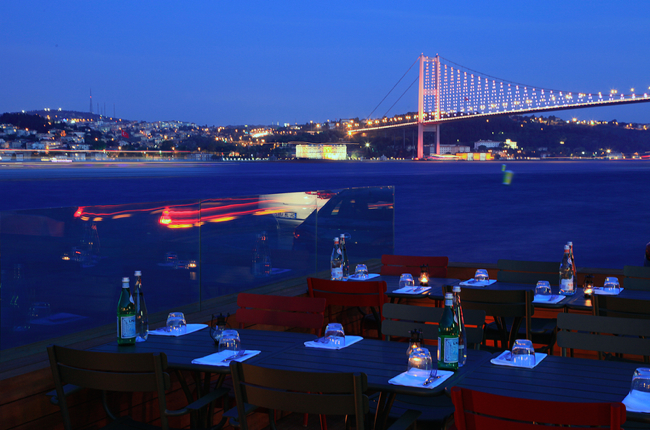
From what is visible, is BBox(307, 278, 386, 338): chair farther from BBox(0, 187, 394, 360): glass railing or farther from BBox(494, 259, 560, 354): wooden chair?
BBox(494, 259, 560, 354): wooden chair

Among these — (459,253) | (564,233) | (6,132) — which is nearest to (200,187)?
(6,132)

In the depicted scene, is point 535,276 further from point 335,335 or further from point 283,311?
point 335,335

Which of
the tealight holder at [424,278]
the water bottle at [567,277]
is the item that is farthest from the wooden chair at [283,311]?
the water bottle at [567,277]

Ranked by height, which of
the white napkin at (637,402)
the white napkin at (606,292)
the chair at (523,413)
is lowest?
the white napkin at (606,292)

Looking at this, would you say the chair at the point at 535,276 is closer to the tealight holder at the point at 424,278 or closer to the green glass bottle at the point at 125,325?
the tealight holder at the point at 424,278

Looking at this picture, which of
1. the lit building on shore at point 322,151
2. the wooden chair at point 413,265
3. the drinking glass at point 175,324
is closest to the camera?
the drinking glass at point 175,324

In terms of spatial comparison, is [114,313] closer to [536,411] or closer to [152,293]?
[152,293]
